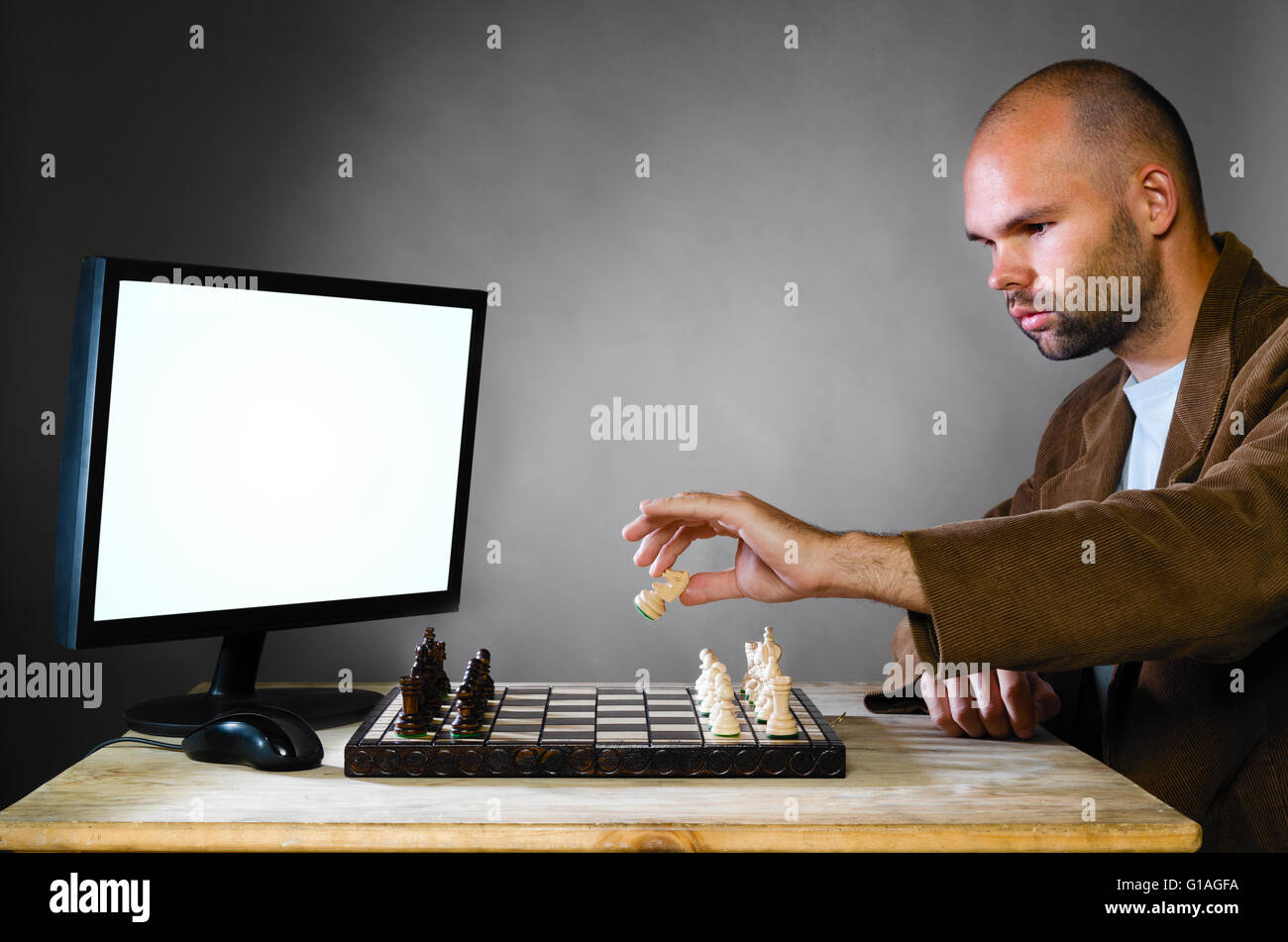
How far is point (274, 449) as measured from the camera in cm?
154

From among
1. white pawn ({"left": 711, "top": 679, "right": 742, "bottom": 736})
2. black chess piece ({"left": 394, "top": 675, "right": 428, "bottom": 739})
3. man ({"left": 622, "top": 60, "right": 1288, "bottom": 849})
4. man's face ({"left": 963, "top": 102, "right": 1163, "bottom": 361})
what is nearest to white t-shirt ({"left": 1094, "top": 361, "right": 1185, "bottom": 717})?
man ({"left": 622, "top": 60, "right": 1288, "bottom": 849})

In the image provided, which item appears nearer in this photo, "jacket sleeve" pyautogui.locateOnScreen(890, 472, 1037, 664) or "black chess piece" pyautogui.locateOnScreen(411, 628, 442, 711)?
"jacket sleeve" pyautogui.locateOnScreen(890, 472, 1037, 664)

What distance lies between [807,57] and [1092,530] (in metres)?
1.44

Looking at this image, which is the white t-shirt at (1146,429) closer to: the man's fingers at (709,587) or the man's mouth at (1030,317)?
the man's mouth at (1030,317)

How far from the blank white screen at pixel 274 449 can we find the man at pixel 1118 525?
482 millimetres

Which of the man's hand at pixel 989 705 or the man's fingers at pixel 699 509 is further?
the man's hand at pixel 989 705

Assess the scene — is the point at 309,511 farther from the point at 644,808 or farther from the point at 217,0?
the point at 217,0

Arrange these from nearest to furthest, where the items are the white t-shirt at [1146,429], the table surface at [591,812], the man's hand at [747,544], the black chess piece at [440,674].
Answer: the table surface at [591,812], the man's hand at [747,544], the black chess piece at [440,674], the white t-shirt at [1146,429]

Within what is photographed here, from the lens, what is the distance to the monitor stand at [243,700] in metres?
1.47

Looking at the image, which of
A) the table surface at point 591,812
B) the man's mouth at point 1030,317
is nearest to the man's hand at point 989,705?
the table surface at point 591,812

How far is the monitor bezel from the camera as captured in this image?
134cm

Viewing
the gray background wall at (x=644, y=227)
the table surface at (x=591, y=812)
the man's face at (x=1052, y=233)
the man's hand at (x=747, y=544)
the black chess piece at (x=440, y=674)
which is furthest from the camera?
the gray background wall at (x=644, y=227)

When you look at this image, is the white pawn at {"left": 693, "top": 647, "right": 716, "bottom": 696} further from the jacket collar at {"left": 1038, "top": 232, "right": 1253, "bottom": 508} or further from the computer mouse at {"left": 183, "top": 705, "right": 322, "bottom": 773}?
the jacket collar at {"left": 1038, "top": 232, "right": 1253, "bottom": 508}

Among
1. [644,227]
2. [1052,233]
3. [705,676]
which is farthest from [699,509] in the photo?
[644,227]
